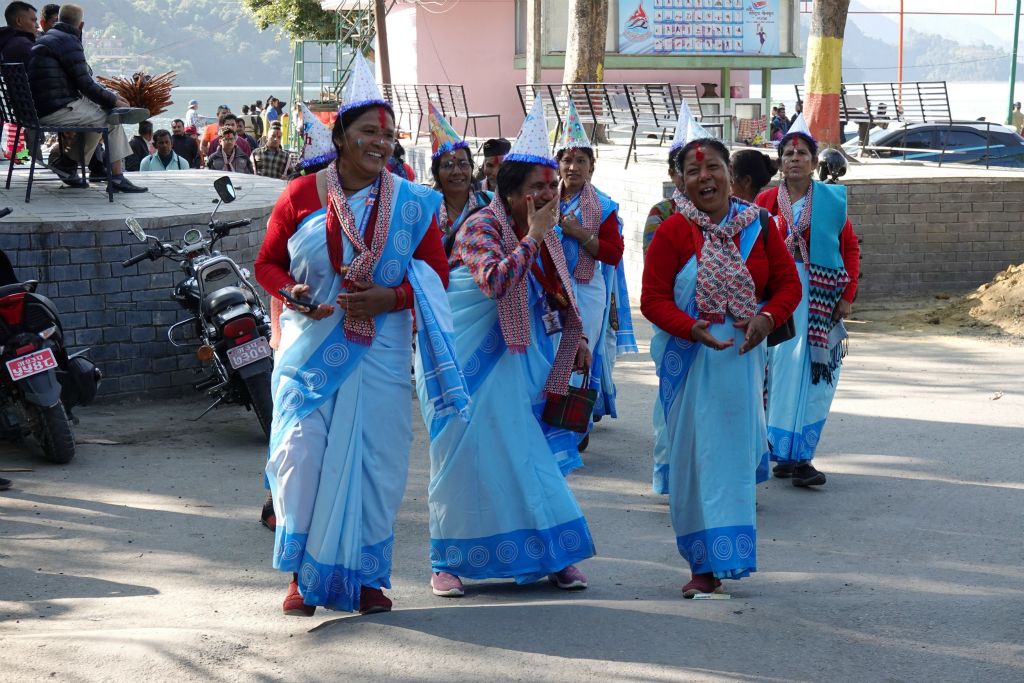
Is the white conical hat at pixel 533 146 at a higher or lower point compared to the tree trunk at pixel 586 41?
lower

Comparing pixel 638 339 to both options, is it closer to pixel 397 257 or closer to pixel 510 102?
pixel 397 257

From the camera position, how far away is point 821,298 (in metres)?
7.20

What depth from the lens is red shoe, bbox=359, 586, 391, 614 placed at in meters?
4.67

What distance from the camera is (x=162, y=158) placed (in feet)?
53.5

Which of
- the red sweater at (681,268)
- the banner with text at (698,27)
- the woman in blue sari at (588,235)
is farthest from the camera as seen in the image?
the banner with text at (698,27)

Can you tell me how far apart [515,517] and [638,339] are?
23.1ft

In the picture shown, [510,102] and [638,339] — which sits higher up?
[510,102]

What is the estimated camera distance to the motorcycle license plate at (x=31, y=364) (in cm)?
705

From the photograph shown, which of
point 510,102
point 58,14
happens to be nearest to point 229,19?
point 510,102

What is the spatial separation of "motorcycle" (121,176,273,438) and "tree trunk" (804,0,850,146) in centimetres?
1017

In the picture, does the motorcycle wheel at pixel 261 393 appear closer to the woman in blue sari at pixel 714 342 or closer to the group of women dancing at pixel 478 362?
the group of women dancing at pixel 478 362

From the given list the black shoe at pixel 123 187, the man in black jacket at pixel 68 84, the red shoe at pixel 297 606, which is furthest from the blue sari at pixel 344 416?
the black shoe at pixel 123 187

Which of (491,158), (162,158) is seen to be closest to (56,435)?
(491,158)

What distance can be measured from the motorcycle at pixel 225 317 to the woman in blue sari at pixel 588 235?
1.85m
